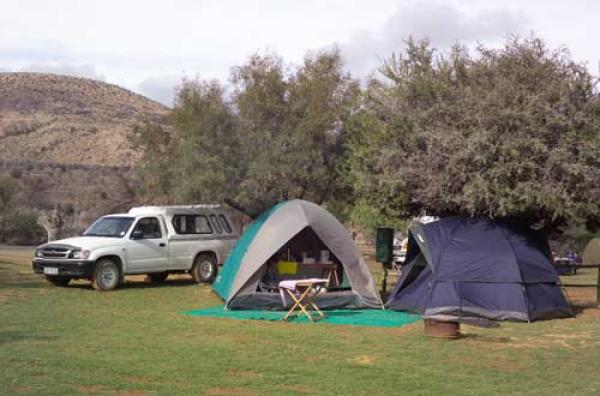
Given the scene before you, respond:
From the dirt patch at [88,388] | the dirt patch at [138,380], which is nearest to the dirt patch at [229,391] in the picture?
the dirt patch at [138,380]

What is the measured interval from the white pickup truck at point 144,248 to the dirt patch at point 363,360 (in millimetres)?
9111

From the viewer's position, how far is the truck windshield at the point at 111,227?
19.1 meters

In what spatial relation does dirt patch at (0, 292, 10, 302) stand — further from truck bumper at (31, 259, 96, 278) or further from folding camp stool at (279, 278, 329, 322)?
folding camp stool at (279, 278, 329, 322)

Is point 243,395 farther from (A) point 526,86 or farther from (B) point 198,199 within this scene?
(B) point 198,199

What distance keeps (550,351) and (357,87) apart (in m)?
11.6

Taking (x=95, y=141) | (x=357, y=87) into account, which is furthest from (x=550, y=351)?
(x=95, y=141)

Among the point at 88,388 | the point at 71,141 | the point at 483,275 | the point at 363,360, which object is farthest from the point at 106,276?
the point at 71,141

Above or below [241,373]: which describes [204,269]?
above

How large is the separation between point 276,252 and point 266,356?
5.99 m

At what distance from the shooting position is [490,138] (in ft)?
47.8

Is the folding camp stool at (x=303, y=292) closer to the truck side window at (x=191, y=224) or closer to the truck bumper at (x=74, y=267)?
the truck bumper at (x=74, y=267)

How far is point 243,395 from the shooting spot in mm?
8117

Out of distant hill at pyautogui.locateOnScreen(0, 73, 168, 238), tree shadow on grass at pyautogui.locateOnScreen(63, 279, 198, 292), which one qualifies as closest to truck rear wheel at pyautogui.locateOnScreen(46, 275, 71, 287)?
tree shadow on grass at pyautogui.locateOnScreen(63, 279, 198, 292)

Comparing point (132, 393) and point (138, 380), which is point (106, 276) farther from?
point (132, 393)
